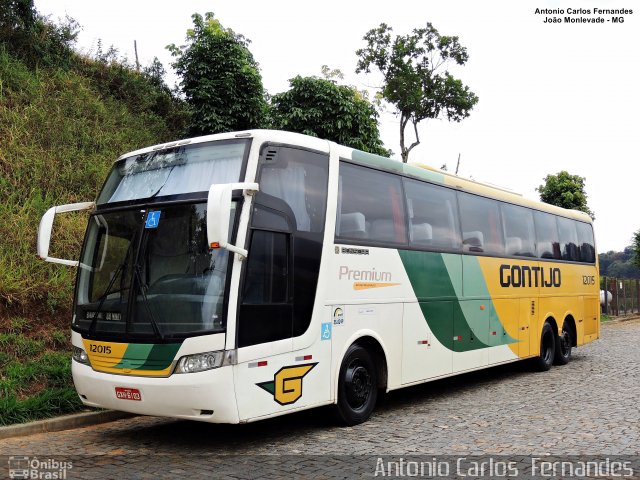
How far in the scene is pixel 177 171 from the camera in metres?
7.16

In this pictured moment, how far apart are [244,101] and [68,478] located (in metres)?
16.2

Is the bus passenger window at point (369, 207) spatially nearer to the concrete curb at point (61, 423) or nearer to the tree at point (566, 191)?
the concrete curb at point (61, 423)

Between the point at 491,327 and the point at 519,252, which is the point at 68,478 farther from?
the point at 519,252

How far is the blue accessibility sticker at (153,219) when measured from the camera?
6809 millimetres

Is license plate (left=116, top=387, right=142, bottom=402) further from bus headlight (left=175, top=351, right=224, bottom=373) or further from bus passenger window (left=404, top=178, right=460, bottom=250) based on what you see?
bus passenger window (left=404, top=178, right=460, bottom=250)

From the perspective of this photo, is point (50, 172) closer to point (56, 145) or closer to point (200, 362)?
point (56, 145)

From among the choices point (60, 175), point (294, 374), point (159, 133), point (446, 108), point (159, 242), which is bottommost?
point (294, 374)

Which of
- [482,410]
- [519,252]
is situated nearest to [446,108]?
[519,252]

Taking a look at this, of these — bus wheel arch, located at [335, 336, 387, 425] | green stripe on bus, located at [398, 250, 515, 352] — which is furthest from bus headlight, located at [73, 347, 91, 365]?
green stripe on bus, located at [398, 250, 515, 352]

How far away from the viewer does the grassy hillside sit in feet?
28.5

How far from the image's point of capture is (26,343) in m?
9.32

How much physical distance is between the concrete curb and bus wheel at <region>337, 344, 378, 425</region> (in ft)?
9.94

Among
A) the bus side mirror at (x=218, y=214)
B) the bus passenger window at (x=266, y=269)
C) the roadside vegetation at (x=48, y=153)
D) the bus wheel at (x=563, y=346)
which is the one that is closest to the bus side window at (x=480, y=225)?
the bus wheel at (x=563, y=346)

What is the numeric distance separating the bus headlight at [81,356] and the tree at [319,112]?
14399mm
